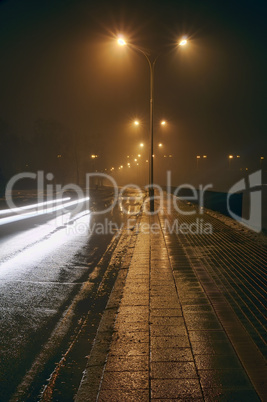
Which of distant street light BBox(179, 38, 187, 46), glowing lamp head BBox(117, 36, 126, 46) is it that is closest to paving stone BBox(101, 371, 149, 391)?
glowing lamp head BBox(117, 36, 126, 46)

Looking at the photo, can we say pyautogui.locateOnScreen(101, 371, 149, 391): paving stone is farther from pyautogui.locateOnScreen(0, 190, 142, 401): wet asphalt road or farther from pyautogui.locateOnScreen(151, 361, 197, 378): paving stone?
pyautogui.locateOnScreen(0, 190, 142, 401): wet asphalt road

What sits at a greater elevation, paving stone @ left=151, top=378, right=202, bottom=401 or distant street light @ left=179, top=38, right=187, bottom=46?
distant street light @ left=179, top=38, right=187, bottom=46

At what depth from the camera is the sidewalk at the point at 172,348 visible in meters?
3.18

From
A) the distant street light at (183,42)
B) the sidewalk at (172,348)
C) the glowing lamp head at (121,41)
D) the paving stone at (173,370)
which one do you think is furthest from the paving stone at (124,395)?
the distant street light at (183,42)

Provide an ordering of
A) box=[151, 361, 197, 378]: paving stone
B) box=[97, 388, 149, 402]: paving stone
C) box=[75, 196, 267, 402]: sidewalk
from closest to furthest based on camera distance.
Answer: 1. box=[97, 388, 149, 402]: paving stone
2. box=[75, 196, 267, 402]: sidewalk
3. box=[151, 361, 197, 378]: paving stone

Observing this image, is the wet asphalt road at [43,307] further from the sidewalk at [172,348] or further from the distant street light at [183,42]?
the distant street light at [183,42]

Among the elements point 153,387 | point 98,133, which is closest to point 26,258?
point 153,387

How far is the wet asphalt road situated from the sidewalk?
329 mm

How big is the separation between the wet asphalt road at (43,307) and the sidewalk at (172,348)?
33 centimetres

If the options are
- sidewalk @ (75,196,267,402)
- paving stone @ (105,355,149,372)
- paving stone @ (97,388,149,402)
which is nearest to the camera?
paving stone @ (97,388,149,402)

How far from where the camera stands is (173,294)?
5.94 m

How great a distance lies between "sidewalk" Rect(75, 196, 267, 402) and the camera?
3.18 metres

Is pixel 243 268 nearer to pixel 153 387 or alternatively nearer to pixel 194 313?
pixel 194 313

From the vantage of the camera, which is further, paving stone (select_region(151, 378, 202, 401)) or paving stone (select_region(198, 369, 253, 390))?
paving stone (select_region(198, 369, 253, 390))
